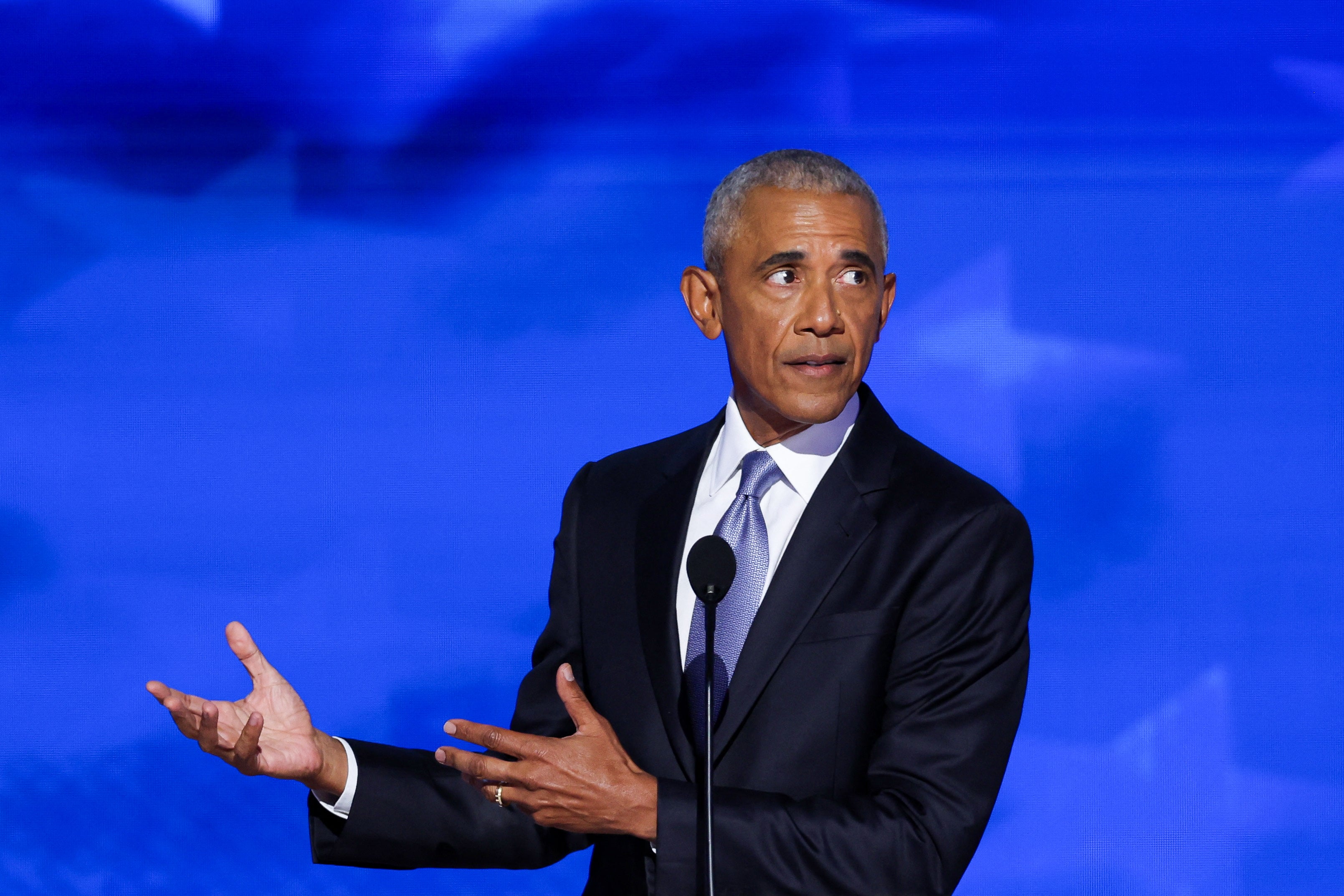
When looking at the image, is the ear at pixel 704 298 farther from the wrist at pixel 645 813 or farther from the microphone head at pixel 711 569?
the wrist at pixel 645 813

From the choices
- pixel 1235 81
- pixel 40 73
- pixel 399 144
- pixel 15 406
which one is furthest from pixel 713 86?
pixel 15 406

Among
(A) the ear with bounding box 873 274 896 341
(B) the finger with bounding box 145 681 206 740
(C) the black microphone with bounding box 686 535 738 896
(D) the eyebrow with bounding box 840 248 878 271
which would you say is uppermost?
(A) the ear with bounding box 873 274 896 341

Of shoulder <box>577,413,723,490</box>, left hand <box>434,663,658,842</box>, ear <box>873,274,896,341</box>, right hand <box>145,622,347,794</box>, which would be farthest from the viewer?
shoulder <box>577,413,723,490</box>

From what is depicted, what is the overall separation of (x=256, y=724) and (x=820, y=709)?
2.23 feet

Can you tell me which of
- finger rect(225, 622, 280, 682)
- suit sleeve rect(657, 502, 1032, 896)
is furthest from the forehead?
finger rect(225, 622, 280, 682)

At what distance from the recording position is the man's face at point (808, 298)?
1.79m

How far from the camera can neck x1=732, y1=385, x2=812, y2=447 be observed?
191 cm

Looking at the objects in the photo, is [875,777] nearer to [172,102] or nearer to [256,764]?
[256,764]

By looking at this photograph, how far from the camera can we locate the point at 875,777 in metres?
A: 1.68

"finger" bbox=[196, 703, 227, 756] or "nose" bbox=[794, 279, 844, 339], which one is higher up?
"nose" bbox=[794, 279, 844, 339]

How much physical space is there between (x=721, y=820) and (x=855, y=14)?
2.59 m

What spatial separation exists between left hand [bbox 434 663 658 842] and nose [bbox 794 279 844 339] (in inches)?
21.4

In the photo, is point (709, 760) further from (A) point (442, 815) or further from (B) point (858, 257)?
(B) point (858, 257)

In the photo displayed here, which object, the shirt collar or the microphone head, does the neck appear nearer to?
the shirt collar
